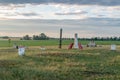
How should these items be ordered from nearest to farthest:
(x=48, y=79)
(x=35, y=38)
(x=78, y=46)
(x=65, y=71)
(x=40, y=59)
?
(x=48, y=79)
(x=65, y=71)
(x=40, y=59)
(x=78, y=46)
(x=35, y=38)

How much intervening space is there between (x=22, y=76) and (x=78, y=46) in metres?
37.4

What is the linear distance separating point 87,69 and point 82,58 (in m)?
10.4

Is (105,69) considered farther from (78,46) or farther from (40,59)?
(78,46)

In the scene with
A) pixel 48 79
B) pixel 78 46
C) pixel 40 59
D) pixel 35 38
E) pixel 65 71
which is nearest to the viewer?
pixel 48 79

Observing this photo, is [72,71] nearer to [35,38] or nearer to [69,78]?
[69,78]

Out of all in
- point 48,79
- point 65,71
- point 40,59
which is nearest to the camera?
point 48,79

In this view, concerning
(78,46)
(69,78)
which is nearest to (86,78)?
(69,78)

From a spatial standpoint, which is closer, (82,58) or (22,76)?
(22,76)

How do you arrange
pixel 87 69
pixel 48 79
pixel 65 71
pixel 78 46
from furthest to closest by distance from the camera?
pixel 78 46 → pixel 87 69 → pixel 65 71 → pixel 48 79

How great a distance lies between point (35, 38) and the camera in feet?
609

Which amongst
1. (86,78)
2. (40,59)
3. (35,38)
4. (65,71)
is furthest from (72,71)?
(35,38)

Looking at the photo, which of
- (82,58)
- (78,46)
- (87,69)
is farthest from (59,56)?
(78,46)

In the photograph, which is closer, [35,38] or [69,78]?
[69,78]

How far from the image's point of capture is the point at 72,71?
86.1 feet
